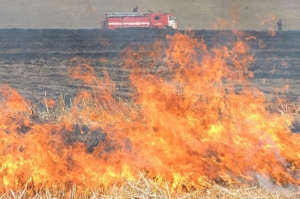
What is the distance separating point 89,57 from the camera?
15.6m

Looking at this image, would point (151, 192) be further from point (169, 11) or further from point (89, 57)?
point (169, 11)

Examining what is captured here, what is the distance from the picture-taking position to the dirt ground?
42.7 feet

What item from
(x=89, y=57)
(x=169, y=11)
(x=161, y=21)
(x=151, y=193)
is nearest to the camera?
(x=151, y=193)

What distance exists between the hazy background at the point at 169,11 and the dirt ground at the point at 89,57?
15.0m

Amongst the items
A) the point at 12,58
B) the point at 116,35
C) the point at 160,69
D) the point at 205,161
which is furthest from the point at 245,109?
the point at 116,35

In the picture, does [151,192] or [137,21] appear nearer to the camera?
[151,192]

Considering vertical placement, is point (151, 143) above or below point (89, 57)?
below

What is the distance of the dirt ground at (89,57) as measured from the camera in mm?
13023

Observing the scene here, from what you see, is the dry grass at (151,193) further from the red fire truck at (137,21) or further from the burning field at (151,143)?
the red fire truck at (137,21)

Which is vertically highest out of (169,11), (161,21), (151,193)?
(169,11)

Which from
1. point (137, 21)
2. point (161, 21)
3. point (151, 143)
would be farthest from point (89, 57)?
point (161, 21)

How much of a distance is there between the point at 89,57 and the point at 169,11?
74.8 ft

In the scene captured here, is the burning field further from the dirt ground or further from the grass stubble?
the dirt ground

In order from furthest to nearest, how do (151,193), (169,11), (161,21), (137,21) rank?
(169,11) < (161,21) < (137,21) < (151,193)
